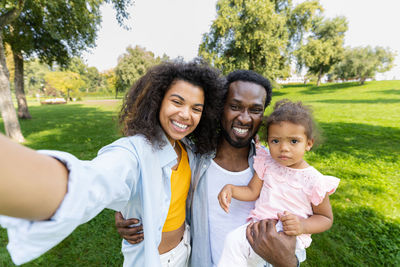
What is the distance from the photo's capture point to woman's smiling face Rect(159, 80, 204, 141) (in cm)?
144

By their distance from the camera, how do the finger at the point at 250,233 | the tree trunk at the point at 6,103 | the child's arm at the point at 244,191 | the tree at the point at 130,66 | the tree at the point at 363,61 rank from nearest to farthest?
1. the finger at the point at 250,233
2. the child's arm at the point at 244,191
3. the tree trunk at the point at 6,103
4. the tree at the point at 130,66
5. the tree at the point at 363,61

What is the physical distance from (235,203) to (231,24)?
18431 mm

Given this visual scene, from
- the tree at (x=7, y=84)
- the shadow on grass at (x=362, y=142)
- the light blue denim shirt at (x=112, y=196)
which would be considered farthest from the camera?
the tree at (x=7, y=84)

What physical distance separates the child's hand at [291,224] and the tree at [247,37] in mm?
17146

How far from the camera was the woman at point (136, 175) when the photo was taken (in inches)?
21.6

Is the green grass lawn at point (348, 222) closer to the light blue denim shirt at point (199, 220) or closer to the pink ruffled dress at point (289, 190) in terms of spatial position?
the pink ruffled dress at point (289, 190)

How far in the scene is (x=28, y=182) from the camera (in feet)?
1.72

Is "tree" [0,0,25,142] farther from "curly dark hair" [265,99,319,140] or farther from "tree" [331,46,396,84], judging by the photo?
"tree" [331,46,396,84]

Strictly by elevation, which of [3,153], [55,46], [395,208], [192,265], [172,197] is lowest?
[395,208]

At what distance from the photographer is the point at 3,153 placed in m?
0.49

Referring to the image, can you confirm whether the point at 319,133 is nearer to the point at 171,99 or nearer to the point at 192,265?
the point at 171,99

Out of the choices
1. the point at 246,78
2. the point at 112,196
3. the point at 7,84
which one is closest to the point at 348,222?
the point at 246,78

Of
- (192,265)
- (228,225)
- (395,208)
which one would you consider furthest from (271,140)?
(395,208)

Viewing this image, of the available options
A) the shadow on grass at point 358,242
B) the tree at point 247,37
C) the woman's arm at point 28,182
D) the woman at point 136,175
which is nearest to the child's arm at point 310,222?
the woman at point 136,175
